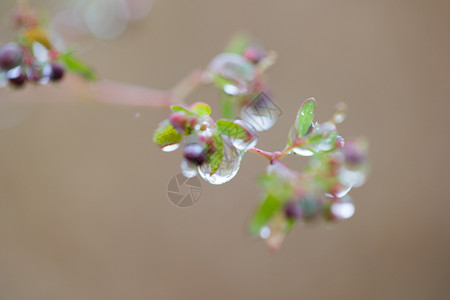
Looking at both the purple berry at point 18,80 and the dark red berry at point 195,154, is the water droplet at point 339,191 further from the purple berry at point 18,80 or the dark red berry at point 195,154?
the purple berry at point 18,80

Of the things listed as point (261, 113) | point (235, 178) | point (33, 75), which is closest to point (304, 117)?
point (261, 113)

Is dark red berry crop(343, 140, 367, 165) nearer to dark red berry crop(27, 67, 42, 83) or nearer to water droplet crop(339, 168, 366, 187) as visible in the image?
water droplet crop(339, 168, 366, 187)

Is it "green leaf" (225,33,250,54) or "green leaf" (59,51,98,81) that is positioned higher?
"green leaf" (225,33,250,54)

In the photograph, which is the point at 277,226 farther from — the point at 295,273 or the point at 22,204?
the point at 22,204

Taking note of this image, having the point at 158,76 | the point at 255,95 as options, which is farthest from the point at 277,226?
the point at 158,76

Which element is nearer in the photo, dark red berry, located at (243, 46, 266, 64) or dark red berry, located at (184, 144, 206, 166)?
dark red berry, located at (184, 144, 206, 166)

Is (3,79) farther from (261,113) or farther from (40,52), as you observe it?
(261,113)

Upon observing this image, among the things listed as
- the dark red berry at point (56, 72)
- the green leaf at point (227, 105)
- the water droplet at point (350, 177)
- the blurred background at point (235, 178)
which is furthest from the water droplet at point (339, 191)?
the blurred background at point (235, 178)

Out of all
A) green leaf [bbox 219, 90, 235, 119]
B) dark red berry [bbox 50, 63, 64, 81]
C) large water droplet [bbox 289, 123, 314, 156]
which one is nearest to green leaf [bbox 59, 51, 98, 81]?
dark red berry [bbox 50, 63, 64, 81]
